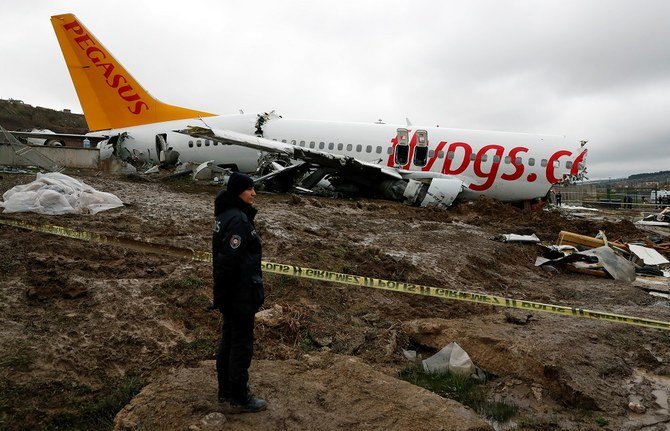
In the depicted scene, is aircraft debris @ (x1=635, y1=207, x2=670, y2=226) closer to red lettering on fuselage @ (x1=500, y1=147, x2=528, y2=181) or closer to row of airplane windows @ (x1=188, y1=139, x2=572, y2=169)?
row of airplane windows @ (x1=188, y1=139, x2=572, y2=169)

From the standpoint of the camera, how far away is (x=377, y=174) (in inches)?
565

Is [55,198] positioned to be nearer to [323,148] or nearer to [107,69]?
[323,148]

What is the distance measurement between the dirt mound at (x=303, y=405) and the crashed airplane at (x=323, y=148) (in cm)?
987

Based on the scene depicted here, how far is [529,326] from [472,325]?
2.19 feet

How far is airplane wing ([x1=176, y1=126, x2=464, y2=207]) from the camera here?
13.4m

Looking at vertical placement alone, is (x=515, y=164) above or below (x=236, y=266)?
above

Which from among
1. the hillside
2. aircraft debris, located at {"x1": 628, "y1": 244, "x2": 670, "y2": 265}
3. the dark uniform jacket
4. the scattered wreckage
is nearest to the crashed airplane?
the scattered wreckage

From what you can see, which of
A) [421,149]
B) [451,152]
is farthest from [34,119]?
[451,152]

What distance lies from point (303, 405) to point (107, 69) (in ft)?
55.5

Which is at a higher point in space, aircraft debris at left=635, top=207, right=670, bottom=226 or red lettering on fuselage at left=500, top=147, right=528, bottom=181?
red lettering on fuselage at left=500, top=147, right=528, bottom=181

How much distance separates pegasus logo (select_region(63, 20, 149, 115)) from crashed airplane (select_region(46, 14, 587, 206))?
3 cm

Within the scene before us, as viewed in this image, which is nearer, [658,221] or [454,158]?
[454,158]

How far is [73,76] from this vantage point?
54.5 feet

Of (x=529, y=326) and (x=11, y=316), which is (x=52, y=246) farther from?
(x=529, y=326)
